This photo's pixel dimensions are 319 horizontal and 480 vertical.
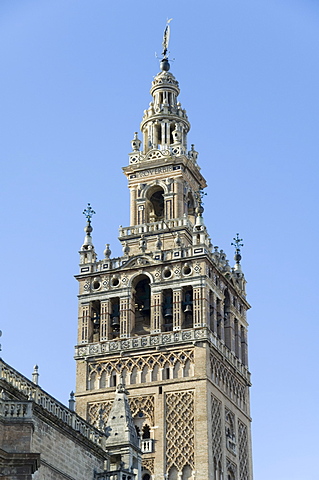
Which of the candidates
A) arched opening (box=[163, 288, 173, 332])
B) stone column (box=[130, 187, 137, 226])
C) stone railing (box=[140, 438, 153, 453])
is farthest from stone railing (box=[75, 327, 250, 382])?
stone column (box=[130, 187, 137, 226])

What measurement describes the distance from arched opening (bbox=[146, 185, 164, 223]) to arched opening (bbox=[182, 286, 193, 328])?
5.62 m

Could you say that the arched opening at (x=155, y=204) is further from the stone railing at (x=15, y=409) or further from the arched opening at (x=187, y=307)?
the stone railing at (x=15, y=409)

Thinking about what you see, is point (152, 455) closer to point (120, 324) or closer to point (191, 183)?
point (120, 324)

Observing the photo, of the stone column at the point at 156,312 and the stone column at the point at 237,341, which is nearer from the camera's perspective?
the stone column at the point at 156,312

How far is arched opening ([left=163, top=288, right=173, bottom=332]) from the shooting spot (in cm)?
4928

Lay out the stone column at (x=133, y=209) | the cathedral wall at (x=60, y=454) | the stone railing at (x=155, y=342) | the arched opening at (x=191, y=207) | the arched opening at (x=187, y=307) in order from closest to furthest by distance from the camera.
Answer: the cathedral wall at (x=60, y=454), the stone railing at (x=155, y=342), the arched opening at (x=187, y=307), the stone column at (x=133, y=209), the arched opening at (x=191, y=207)

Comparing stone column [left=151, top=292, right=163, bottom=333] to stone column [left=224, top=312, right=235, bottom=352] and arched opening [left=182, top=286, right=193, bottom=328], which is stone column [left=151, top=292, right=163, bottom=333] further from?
stone column [left=224, top=312, right=235, bottom=352]

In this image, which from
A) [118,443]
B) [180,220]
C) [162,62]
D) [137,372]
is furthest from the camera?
[162,62]

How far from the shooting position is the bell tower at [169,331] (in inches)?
1829

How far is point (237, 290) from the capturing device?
2096 inches

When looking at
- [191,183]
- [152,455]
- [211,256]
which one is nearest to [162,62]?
[191,183]

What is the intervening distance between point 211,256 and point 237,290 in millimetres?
3484

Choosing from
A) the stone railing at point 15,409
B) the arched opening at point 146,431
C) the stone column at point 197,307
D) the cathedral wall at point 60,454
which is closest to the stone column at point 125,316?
the stone column at point 197,307

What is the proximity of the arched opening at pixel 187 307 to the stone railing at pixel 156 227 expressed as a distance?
11.8 ft
